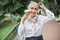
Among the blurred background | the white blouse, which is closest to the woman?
the white blouse

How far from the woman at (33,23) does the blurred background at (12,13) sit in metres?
0.27

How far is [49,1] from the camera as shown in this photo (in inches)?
73.7

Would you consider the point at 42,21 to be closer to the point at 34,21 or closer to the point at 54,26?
the point at 34,21

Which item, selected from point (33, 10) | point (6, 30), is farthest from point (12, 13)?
point (33, 10)

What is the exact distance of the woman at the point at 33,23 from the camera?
5.00 feet

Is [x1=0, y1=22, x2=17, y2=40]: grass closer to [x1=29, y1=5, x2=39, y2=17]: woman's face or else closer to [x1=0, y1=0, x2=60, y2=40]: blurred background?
[x1=0, y1=0, x2=60, y2=40]: blurred background

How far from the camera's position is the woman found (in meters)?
1.52

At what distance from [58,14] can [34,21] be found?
36 cm

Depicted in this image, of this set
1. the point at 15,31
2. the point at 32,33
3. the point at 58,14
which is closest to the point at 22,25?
the point at 32,33

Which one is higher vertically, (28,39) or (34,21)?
(34,21)

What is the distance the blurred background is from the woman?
0.27 m

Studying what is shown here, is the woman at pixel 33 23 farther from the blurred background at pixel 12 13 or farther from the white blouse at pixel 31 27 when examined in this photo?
the blurred background at pixel 12 13

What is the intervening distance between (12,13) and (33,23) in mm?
376

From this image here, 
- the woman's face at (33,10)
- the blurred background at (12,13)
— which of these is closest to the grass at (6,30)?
the blurred background at (12,13)
